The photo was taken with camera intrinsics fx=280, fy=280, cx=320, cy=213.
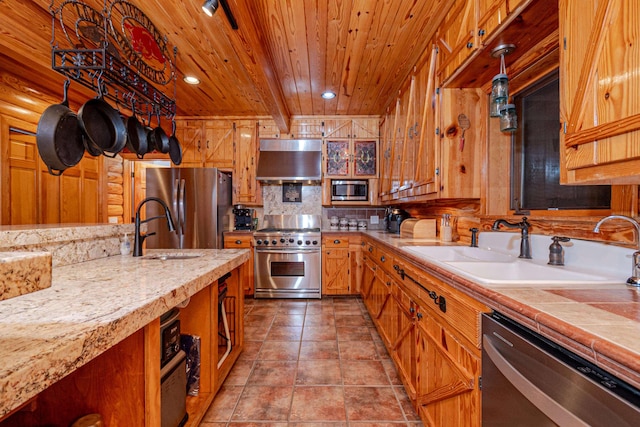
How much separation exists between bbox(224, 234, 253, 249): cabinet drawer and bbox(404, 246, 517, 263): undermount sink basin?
2.49 m

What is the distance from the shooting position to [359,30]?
2.20 meters

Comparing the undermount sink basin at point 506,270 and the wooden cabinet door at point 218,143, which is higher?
the wooden cabinet door at point 218,143

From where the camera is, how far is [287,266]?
12.5ft

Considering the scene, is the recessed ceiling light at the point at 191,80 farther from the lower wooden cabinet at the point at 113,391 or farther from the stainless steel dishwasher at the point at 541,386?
the stainless steel dishwasher at the point at 541,386

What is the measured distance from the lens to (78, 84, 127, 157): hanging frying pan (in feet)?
5.26

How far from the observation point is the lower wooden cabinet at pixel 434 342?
1.06 metres

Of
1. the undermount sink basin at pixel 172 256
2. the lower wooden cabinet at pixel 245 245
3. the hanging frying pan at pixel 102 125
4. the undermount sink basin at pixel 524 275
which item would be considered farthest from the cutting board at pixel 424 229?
the hanging frying pan at pixel 102 125

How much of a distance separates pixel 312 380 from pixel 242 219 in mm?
2680

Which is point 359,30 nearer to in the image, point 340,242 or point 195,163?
point 340,242

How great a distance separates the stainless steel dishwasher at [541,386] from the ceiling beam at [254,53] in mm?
2079

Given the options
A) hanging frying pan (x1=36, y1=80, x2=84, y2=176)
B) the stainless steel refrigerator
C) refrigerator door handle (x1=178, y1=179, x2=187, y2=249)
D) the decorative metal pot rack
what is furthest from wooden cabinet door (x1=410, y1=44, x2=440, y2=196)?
refrigerator door handle (x1=178, y1=179, x2=187, y2=249)

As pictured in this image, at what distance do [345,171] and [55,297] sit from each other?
3.53 metres

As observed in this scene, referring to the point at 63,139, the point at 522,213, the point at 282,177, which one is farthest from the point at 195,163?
the point at 522,213

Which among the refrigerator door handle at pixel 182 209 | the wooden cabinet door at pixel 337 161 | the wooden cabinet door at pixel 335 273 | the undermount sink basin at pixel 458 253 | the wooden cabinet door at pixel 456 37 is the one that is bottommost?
the wooden cabinet door at pixel 335 273
